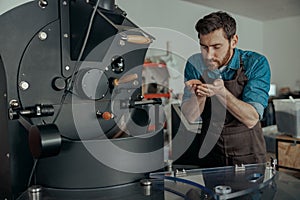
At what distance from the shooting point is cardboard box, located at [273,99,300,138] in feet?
7.28

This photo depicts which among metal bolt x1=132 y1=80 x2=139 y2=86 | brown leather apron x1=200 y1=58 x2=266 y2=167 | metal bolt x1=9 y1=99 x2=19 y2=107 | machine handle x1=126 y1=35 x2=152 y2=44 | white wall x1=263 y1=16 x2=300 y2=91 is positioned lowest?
brown leather apron x1=200 y1=58 x2=266 y2=167

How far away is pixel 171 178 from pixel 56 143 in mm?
325

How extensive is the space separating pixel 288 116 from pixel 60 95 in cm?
198

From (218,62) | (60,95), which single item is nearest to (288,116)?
(218,62)

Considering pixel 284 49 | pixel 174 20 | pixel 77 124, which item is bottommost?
pixel 77 124

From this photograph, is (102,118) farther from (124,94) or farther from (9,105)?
(9,105)

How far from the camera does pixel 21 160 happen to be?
768 mm

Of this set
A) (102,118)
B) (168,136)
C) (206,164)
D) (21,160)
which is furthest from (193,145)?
(21,160)

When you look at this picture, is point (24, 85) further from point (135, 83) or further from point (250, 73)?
point (250, 73)

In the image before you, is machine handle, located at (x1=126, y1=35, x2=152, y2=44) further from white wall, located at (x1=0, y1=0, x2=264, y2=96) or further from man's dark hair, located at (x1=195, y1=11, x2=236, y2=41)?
white wall, located at (x1=0, y1=0, x2=264, y2=96)

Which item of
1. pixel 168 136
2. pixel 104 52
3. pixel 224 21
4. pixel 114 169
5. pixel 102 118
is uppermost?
pixel 224 21

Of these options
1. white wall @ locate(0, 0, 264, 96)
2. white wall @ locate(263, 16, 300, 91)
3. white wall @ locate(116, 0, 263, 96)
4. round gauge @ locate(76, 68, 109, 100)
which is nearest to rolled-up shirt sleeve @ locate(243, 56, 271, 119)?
round gauge @ locate(76, 68, 109, 100)

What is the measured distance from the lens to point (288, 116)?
2314 millimetres

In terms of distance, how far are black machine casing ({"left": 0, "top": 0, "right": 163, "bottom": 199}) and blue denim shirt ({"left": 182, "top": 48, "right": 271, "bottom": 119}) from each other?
0.39 m
